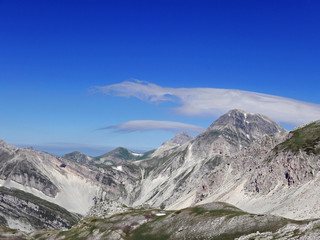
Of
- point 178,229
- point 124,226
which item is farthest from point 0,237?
point 178,229

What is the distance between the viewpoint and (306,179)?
191 m

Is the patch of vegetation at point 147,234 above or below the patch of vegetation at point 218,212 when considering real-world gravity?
below

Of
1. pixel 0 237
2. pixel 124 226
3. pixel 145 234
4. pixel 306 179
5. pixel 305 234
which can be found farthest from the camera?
pixel 306 179

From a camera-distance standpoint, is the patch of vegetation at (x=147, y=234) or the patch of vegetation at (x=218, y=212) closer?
the patch of vegetation at (x=218, y=212)

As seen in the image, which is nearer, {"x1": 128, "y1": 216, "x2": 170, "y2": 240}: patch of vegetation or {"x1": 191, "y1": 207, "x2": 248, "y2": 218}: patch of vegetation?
{"x1": 191, "y1": 207, "x2": 248, "y2": 218}: patch of vegetation

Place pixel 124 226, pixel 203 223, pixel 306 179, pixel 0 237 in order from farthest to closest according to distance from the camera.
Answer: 1. pixel 306 179
2. pixel 0 237
3. pixel 124 226
4. pixel 203 223

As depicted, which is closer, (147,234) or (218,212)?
(218,212)

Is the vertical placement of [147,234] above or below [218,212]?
below

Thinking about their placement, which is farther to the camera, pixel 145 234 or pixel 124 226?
pixel 124 226

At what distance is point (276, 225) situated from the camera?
75.7 meters

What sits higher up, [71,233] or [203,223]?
[203,223]

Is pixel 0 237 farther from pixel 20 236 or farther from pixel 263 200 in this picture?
pixel 263 200

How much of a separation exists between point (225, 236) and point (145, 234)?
32.2 meters

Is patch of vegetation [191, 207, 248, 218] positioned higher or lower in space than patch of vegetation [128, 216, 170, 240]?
higher
